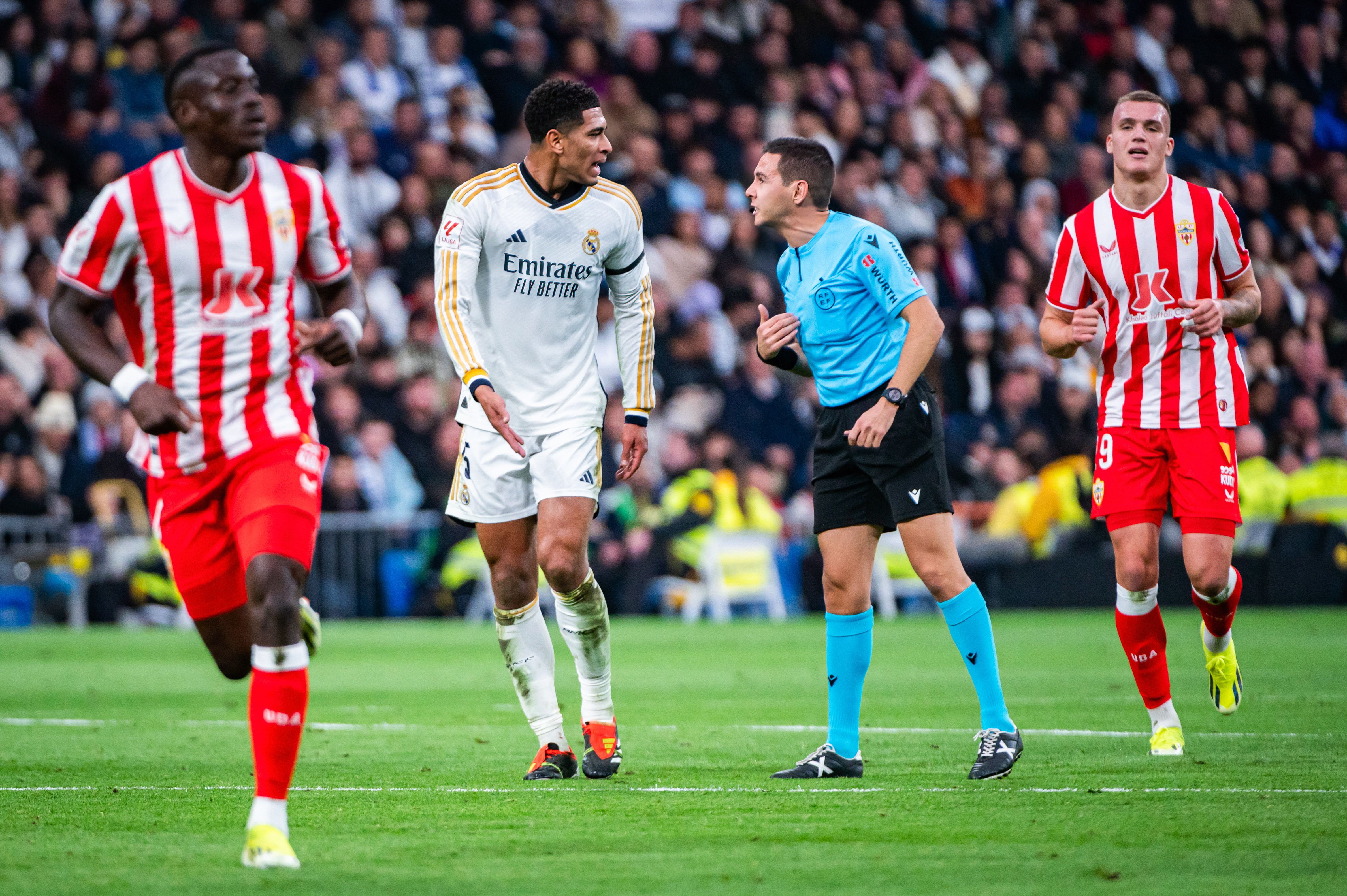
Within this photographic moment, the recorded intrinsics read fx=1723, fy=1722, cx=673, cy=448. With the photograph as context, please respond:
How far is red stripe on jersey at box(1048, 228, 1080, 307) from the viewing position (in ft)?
23.4

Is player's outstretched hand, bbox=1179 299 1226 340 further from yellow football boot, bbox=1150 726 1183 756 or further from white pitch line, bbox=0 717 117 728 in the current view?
white pitch line, bbox=0 717 117 728

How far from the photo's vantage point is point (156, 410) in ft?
15.0

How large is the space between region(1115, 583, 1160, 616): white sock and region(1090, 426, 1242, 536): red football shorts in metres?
0.27

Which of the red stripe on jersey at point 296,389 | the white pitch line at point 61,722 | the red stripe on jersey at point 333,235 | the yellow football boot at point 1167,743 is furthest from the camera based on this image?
the white pitch line at point 61,722

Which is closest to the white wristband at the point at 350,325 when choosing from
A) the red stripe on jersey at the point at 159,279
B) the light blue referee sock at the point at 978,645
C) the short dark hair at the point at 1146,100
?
the red stripe on jersey at the point at 159,279

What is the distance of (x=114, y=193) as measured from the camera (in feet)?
15.9

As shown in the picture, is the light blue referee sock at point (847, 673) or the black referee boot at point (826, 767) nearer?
the black referee boot at point (826, 767)

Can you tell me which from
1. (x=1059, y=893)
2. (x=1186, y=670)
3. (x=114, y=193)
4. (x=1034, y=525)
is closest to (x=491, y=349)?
(x=114, y=193)

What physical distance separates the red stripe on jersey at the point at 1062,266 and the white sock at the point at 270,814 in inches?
156

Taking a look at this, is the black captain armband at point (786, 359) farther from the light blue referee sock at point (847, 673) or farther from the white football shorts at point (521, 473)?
the light blue referee sock at point (847, 673)

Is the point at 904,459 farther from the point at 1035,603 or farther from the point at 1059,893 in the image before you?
the point at 1035,603

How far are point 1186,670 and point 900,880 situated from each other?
723cm

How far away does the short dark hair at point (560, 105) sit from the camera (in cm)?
650

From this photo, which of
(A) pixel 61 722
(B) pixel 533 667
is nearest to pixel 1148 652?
(B) pixel 533 667
